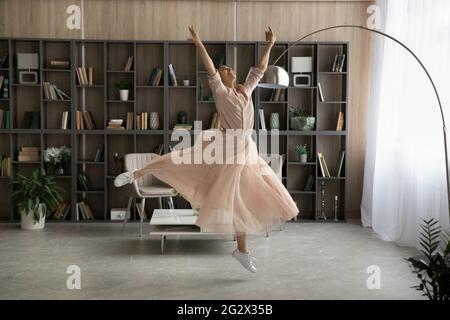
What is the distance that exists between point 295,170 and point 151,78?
2.49 m

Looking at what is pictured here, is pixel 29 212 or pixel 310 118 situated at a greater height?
pixel 310 118

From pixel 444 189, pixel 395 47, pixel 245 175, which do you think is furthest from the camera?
pixel 395 47

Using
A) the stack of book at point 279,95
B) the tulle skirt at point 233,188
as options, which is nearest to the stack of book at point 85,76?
the stack of book at point 279,95

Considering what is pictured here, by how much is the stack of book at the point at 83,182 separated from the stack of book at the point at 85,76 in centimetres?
127

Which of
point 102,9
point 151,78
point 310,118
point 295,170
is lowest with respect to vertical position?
point 295,170

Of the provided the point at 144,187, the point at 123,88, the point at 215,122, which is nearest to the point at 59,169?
the point at 144,187

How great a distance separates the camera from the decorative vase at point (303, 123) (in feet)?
26.7

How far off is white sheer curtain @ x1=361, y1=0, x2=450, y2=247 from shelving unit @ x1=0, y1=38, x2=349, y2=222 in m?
0.72

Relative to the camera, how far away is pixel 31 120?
8039 mm

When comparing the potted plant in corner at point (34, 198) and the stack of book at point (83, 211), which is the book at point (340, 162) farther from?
the potted plant in corner at point (34, 198)

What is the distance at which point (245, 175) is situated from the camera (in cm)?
489

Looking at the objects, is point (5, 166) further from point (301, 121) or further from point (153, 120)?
point (301, 121)
